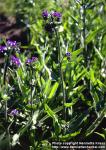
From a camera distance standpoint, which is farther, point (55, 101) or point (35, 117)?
point (55, 101)

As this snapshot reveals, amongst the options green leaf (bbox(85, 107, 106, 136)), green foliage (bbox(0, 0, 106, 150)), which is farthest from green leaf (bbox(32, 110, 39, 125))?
green leaf (bbox(85, 107, 106, 136))

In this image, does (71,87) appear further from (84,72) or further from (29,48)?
(29,48)

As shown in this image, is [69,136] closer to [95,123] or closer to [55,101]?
[95,123]

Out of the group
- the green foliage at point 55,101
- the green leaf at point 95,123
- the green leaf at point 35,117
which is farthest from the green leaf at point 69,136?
the green leaf at point 35,117

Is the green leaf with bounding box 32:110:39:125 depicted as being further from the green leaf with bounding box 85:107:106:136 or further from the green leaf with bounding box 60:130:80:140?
the green leaf with bounding box 85:107:106:136

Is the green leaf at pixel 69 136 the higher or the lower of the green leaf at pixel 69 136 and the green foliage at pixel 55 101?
the lower

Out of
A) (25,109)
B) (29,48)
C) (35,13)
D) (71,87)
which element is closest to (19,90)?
(25,109)

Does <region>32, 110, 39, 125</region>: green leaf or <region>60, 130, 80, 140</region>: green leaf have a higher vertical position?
<region>32, 110, 39, 125</region>: green leaf

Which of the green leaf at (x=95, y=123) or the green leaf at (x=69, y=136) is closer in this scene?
the green leaf at (x=69, y=136)
